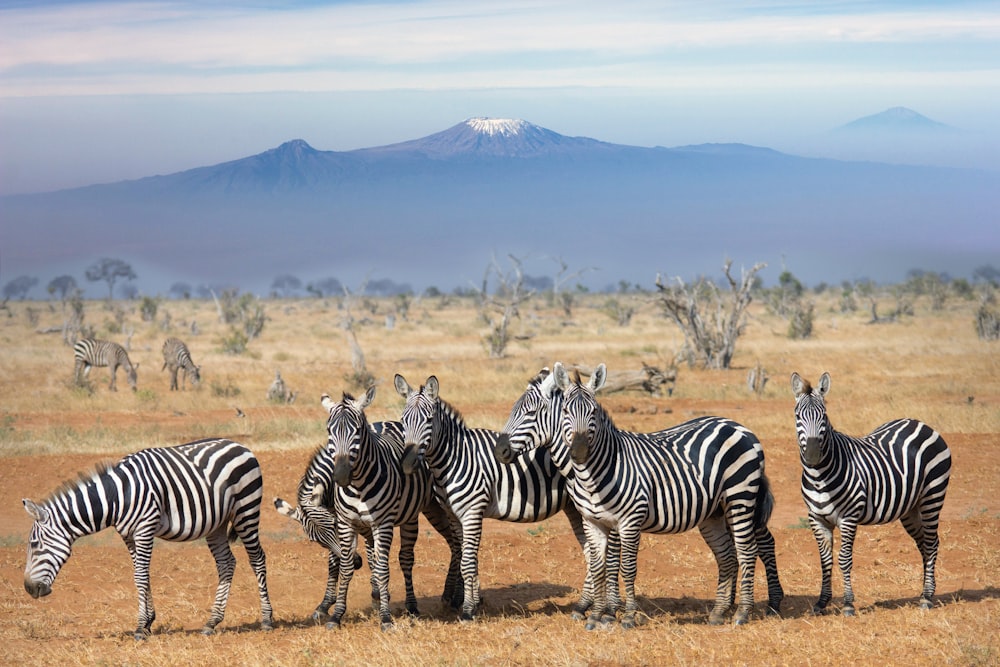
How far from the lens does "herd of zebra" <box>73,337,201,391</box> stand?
96.6ft

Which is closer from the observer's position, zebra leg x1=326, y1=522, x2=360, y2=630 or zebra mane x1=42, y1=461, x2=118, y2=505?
zebra mane x1=42, y1=461, x2=118, y2=505

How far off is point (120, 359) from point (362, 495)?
2304 cm

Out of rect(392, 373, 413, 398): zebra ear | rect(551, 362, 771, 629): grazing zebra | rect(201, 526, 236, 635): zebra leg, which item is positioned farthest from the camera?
rect(201, 526, 236, 635): zebra leg

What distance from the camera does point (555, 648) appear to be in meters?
8.17

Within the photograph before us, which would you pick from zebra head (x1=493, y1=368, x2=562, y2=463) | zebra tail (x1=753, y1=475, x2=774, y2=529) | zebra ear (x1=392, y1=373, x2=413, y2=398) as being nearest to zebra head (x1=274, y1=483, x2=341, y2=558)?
zebra ear (x1=392, y1=373, x2=413, y2=398)

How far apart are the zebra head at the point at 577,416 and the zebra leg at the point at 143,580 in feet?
12.2

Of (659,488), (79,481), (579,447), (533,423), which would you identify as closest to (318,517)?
(79,481)

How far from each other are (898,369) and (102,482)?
89.8ft

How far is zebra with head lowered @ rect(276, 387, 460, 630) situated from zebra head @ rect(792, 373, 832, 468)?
3.48 meters

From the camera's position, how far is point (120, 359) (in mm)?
29938

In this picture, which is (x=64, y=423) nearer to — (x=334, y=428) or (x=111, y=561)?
(x=111, y=561)

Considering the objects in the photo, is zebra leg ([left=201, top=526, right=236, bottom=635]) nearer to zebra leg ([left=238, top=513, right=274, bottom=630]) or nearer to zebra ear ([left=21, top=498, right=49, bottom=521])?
zebra leg ([left=238, top=513, right=274, bottom=630])

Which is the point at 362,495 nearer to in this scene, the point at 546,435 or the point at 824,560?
the point at 546,435

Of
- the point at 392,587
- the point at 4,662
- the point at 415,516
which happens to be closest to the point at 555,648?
the point at 415,516
